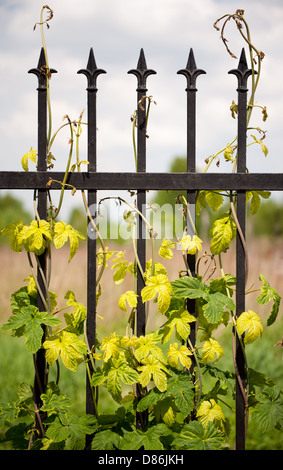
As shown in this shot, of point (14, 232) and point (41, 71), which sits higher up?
point (41, 71)

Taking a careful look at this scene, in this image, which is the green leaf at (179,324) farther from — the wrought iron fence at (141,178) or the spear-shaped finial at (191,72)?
the spear-shaped finial at (191,72)

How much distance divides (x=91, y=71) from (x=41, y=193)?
2.14 ft

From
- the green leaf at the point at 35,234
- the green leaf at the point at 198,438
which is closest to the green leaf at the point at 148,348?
the green leaf at the point at 198,438

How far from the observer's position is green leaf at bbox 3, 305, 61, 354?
6.71ft

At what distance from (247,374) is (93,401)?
78cm

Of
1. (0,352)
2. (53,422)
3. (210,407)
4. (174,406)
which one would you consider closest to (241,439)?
(210,407)

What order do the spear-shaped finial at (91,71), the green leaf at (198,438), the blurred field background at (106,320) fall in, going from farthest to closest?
the blurred field background at (106,320) → the spear-shaped finial at (91,71) → the green leaf at (198,438)

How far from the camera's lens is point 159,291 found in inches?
80.8

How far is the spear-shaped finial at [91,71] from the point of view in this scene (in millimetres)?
2238

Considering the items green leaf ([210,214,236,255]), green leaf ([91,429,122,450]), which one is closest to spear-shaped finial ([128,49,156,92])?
green leaf ([210,214,236,255])

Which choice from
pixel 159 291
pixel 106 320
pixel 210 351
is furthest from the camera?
pixel 106 320

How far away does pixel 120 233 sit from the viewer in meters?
2.29

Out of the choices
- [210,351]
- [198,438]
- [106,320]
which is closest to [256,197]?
[210,351]

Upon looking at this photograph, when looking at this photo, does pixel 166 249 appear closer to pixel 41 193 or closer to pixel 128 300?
pixel 128 300
